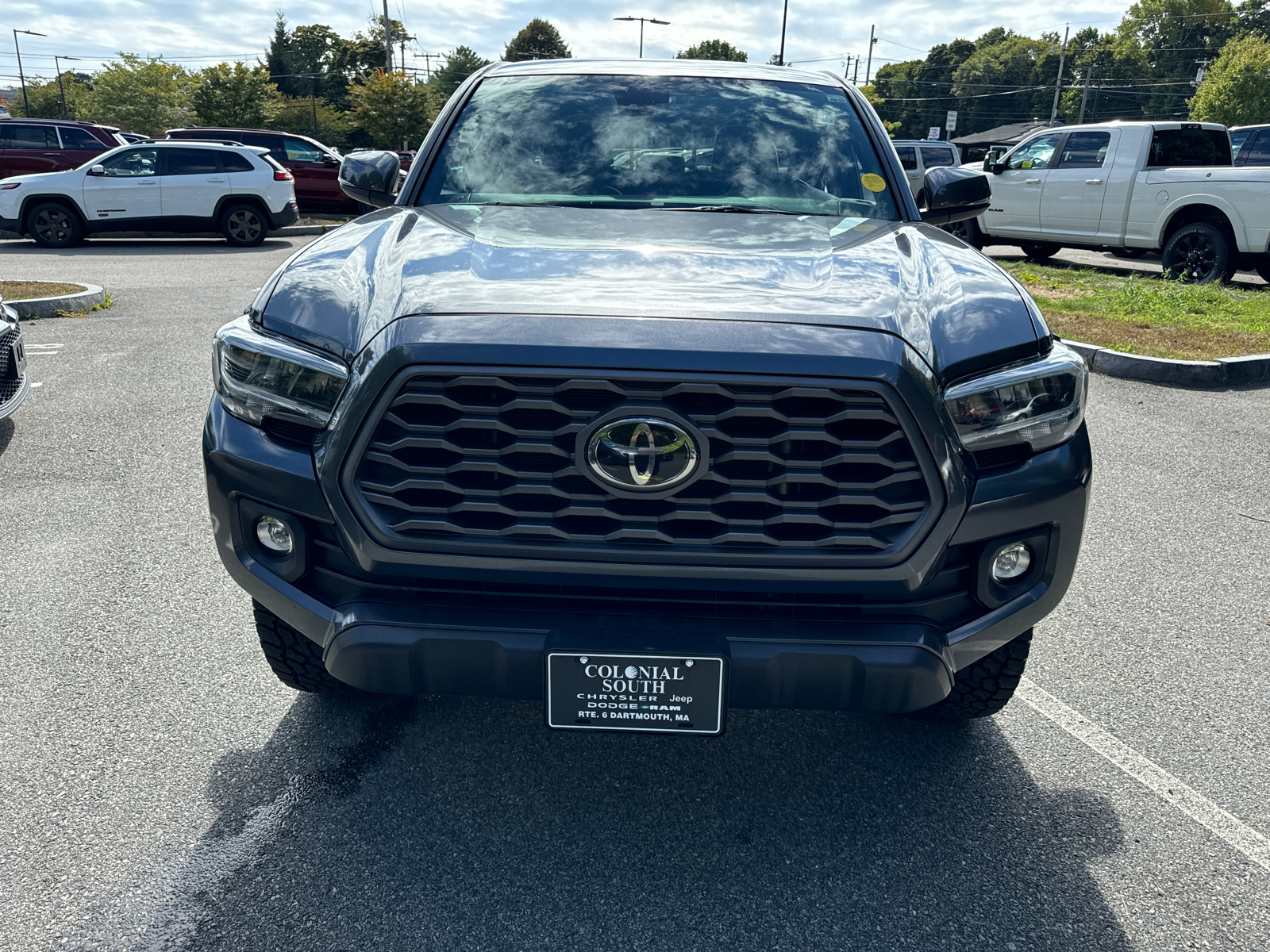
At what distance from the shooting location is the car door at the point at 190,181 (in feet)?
51.6

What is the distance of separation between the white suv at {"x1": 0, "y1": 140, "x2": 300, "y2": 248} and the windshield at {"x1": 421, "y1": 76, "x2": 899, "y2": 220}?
1395cm

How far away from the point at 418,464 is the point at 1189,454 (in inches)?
200

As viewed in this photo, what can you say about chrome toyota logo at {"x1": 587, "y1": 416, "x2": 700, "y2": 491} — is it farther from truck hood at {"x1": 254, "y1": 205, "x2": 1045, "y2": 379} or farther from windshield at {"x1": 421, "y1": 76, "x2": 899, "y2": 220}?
windshield at {"x1": 421, "y1": 76, "x2": 899, "y2": 220}

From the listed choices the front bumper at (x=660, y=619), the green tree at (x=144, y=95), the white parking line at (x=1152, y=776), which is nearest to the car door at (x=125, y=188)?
the front bumper at (x=660, y=619)

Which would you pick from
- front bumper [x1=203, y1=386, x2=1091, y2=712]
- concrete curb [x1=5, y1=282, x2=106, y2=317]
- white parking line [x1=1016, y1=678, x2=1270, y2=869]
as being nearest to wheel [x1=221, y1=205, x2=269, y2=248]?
concrete curb [x1=5, y1=282, x2=106, y2=317]

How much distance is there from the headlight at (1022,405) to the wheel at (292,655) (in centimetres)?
163

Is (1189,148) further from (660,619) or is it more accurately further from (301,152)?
(301,152)

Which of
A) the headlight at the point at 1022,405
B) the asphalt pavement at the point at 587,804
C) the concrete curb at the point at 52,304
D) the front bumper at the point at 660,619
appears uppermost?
the headlight at the point at 1022,405

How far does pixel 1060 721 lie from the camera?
2.95m

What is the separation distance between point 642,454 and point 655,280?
1.59 ft

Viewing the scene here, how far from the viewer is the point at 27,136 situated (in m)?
18.1

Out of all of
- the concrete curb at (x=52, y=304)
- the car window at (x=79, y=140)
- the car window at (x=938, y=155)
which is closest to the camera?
the concrete curb at (x=52, y=304)

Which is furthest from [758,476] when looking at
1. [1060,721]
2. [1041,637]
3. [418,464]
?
[1041,637]

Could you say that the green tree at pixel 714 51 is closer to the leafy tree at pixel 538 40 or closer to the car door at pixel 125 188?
the leafy tree at pixel 538 40
